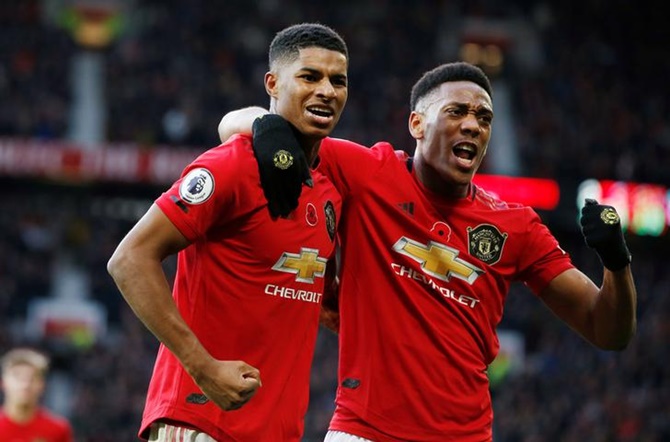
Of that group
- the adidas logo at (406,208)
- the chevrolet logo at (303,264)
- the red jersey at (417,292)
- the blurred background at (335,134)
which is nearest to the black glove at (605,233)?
the red jersey at (417,292)

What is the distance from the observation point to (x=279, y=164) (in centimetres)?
372

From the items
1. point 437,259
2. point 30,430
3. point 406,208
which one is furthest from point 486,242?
point 30,430

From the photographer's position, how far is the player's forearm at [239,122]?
13.3 ft

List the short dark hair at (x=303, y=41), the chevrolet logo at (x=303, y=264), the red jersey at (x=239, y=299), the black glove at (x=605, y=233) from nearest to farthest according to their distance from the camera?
the red jersey at (x=239, y=299) → the chevrolet logo at (x=303, y=264) → the short dark hair at (x=303, y=41) → the black glove at (x=605, y=233)

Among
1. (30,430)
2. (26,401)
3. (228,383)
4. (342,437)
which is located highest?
(228,383)

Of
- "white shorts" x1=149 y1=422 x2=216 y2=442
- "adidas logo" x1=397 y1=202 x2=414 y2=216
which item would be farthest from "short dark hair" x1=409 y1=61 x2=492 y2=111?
"white shorts" x1=149 y1=422 x2=216 y2=442

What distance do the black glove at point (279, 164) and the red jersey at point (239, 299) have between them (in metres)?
0.03

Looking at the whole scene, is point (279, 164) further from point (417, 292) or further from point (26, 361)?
point (26, 361)

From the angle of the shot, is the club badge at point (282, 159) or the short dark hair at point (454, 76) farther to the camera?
the short dark hair at point (454, 76)

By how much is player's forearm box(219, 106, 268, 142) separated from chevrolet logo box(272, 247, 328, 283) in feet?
1.59

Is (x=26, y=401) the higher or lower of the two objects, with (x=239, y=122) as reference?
lower

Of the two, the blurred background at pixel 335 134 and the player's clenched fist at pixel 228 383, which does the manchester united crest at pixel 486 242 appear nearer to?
the player's clenched fist at pixel 228 383

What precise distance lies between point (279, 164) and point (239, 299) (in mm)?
457

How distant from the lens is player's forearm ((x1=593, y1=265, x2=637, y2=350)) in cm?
447
